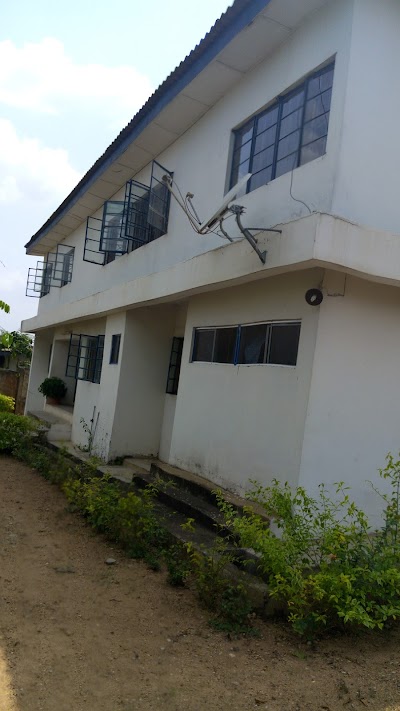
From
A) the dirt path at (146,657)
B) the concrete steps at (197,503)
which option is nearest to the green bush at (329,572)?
the dirt path at (146,657)

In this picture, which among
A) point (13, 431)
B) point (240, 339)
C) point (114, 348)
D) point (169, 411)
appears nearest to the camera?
point (240, 339)

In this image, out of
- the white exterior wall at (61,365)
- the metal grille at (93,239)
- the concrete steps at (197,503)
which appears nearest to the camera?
the concrete steps at (197,503)

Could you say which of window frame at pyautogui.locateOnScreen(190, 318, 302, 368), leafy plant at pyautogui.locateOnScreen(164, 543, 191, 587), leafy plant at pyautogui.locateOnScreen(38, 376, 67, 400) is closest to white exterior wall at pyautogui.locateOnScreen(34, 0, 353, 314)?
window frame at pyautogui.locateOnScreen(190, 318, 302, 368)

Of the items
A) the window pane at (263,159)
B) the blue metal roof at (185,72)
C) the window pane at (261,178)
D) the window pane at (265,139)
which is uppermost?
Answer: the blue metal roof at (185,72)

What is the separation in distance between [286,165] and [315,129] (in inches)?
19.9

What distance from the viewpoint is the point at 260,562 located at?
4371 mm

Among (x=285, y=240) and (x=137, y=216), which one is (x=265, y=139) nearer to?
(x=285, y=240)

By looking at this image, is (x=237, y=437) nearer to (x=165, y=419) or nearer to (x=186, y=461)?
(x=186, y=461)

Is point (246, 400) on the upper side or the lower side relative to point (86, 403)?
upper

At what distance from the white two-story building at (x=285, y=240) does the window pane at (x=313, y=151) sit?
21 millimetres

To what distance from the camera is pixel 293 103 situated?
5.95 metres

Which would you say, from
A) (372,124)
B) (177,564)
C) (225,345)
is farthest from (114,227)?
(177,564)

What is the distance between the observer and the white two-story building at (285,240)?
201 inches

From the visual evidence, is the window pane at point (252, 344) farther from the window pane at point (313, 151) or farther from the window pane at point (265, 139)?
the window pane at point (265, 139)
